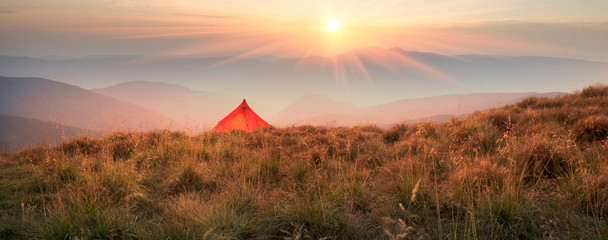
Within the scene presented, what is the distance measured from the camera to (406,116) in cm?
950

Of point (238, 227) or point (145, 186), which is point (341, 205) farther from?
point (145, 186)

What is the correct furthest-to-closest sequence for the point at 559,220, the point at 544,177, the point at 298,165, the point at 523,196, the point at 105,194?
the point at 298,165 → the point at 544,177 → the point at 105,194 → the point at 523,196 → the point at 559,220

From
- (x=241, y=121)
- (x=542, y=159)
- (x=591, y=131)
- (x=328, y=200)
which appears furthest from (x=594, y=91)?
(x=241, y=121)

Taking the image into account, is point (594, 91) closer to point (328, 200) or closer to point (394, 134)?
point (394, 134)

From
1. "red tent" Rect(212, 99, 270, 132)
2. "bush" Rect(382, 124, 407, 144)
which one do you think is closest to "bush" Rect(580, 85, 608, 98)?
"bush" Rect(382, 124, 407, 144)

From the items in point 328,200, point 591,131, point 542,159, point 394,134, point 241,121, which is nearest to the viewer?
point 328,200

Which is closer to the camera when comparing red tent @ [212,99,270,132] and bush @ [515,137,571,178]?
bush @ [515,137,571,178]

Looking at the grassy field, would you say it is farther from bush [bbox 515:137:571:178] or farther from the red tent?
the red tent

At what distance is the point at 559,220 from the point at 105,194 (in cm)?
484

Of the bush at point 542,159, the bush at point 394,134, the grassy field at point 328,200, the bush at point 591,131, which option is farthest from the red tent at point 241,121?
the bush at point 542,159

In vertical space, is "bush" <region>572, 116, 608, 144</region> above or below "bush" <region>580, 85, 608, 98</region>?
below

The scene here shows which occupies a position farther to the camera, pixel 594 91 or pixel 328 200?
pixel 594 91

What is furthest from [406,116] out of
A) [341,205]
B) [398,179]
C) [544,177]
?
[341,205]

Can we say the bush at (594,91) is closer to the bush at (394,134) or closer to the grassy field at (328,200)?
the grassy field at (328,200)
